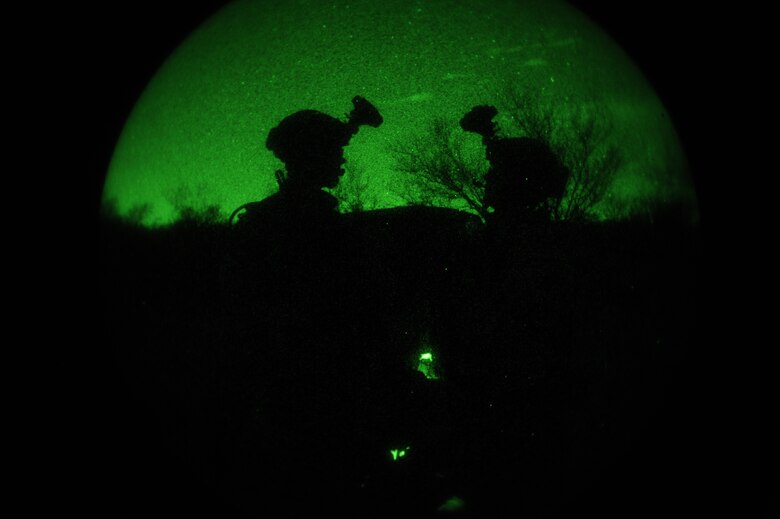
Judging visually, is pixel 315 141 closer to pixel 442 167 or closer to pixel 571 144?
pixel 442 167

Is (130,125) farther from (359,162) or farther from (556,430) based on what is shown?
(556,430)

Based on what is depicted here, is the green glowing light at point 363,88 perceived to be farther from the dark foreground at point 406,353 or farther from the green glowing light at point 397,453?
the green glowing light at point 397,453

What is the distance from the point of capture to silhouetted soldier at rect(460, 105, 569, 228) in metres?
1.34

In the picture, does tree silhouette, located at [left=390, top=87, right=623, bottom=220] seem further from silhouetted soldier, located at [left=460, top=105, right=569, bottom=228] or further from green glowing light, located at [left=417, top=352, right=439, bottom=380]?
green glowing light, located at [left=417, top=352, right=439, bottom=380]

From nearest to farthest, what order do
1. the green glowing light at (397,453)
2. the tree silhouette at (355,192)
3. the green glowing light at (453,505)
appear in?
the tree silhouette at (355,192) → the green glowing light at (397,453) → the green glowing light at (453,505)

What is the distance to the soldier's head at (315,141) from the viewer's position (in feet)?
4.35

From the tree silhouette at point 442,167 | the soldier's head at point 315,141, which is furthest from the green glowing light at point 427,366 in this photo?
the soldier's head at point 315,141

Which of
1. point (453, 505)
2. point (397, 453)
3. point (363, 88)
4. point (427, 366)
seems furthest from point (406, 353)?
point (363, 88)

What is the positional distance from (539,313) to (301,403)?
2.11 feet

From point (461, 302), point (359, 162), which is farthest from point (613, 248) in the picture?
point (359, 162)

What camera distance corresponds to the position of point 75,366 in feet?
6.40

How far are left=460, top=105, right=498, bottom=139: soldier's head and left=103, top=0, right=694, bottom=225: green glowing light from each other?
0.07ft

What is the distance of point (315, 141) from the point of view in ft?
4.43

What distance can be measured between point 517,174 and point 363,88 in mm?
438
